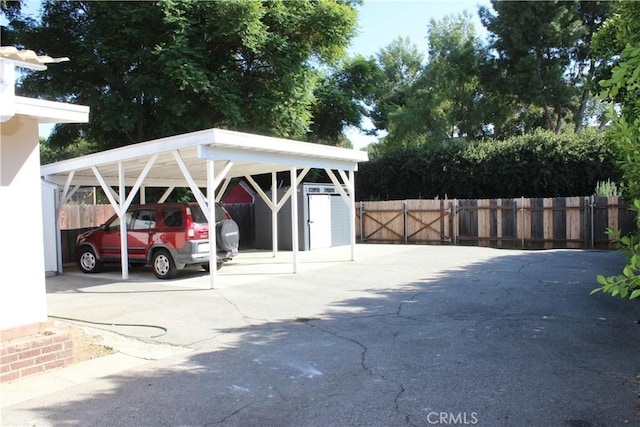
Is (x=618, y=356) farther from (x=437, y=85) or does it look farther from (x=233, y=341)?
(x=437, y=85)

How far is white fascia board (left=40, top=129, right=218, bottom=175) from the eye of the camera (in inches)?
397

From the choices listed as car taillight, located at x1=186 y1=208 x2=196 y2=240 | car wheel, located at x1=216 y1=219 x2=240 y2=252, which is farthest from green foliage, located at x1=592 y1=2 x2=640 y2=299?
car taillight, located at x1=186 y1=208 x2=196 y2=240

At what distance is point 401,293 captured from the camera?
9.38 m

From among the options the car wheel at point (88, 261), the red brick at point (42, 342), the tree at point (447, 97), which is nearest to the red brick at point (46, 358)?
the red brick at point (42, 342)

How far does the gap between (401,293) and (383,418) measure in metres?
5.52

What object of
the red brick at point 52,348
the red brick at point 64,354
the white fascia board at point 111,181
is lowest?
the red brick at point 64,354

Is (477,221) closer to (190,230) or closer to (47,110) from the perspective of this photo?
(190,230)

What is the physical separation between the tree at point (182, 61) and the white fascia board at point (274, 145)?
5.66m

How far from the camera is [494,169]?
22.2 m

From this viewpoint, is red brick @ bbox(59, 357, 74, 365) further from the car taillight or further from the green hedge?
the green hedge

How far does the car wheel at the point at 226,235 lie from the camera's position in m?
11.7

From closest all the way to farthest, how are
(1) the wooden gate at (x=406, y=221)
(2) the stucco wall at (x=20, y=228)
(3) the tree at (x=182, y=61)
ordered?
(2) the stucco wall at (x=20, y=228)
(3) the tree at (x=182, y=61)
(1) the wooden gate at (x=406, y=221)

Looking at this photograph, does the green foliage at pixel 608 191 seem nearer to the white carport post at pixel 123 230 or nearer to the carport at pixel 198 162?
the carport at pixel 198 162

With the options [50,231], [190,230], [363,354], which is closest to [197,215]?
[190,230]
